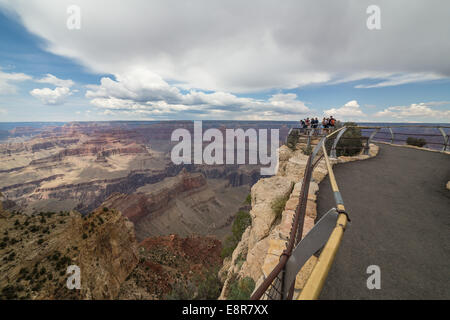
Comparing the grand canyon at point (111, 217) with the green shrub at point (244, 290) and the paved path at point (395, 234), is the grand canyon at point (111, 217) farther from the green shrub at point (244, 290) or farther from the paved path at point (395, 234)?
the paved path at point (395, 234)

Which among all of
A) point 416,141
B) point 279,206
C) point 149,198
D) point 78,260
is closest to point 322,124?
point 279,206

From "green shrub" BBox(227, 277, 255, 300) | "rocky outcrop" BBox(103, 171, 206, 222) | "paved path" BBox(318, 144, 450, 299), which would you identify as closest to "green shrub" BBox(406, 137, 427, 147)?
"paved path" BBox(318, 144, 450, 299)

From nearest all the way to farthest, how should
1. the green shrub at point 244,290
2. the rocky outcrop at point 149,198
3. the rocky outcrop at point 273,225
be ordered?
the rocky outcrop at point 273,225 < the green shrub at point 244,290 < the rocky outcrop at point 149,198

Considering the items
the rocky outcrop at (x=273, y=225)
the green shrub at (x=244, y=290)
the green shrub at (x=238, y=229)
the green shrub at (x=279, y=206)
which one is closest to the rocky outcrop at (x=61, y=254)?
the green shrub at (x=238, y=229)

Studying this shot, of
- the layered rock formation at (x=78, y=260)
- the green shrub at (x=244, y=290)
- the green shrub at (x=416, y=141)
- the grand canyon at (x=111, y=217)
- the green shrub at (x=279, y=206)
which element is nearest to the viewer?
the green shrub at (x=244, y=290)

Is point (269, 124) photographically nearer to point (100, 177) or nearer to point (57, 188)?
point (100, 177)

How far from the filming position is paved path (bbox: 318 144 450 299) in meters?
2.40

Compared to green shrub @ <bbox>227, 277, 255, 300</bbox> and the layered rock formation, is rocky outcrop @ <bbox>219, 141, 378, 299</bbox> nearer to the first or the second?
green shrub @ <bbox>227, 277, 255, 300</bbox>

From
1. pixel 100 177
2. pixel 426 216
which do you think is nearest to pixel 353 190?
pixel 426 216

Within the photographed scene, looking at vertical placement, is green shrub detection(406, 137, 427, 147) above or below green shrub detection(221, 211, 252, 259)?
above

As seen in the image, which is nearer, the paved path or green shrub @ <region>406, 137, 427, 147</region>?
Answer: the paved path

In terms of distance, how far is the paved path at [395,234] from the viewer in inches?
94.3

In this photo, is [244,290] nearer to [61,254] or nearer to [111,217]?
[61,254]

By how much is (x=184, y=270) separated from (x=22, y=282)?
15.5 metres
